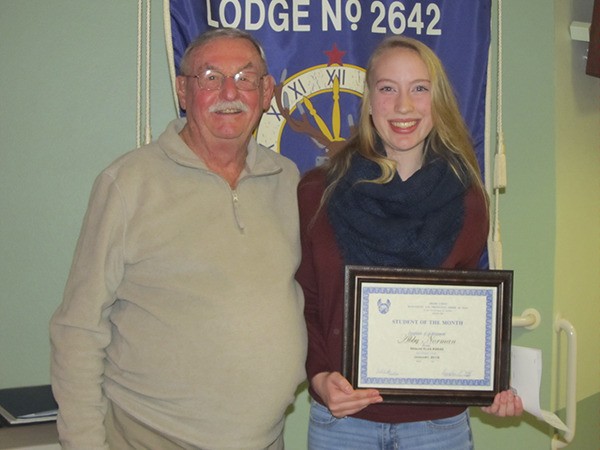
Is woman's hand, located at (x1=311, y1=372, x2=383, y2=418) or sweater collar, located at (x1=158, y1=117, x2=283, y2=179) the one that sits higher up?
sweater collar, located at (x1=158, y1=117, x2=283, y2=179)

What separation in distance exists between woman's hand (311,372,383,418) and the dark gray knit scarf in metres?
0.32

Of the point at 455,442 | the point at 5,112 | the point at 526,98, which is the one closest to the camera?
the point at 455,442

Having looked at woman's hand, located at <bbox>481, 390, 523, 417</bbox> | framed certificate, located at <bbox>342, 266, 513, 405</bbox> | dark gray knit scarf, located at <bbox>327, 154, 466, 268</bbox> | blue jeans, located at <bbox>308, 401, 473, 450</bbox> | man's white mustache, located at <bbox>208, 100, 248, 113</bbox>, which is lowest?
blue jeans, located at <bbox>308, 401, 473, 450</bbox>

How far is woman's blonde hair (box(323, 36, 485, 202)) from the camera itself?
2039 mm

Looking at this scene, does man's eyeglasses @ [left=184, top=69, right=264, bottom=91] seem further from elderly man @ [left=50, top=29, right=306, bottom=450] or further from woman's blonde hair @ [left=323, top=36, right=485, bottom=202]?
woman's blonde hair @ [left=323, top=36, right=485, bottom=202]

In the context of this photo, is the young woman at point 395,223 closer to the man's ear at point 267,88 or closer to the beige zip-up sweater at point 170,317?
the beige zip-up sweater at point 170,317

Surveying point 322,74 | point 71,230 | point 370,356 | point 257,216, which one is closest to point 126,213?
point 257,216

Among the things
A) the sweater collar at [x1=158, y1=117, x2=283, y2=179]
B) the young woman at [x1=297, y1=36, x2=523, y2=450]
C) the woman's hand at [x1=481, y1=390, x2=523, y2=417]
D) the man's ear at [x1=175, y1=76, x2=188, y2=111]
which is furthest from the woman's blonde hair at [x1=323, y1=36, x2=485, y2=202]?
the woman's hand at [x1=481, y1=390, x2=523, y2=417]

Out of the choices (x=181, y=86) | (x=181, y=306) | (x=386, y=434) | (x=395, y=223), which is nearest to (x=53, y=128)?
(x=181, y=86)

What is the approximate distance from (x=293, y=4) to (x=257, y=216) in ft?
2.80

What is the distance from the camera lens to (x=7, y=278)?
7.61 ft

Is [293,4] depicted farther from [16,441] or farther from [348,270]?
[16,441]

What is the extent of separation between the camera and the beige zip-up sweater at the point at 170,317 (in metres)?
1.89

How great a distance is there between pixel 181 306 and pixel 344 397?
474mm
